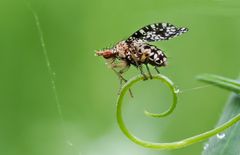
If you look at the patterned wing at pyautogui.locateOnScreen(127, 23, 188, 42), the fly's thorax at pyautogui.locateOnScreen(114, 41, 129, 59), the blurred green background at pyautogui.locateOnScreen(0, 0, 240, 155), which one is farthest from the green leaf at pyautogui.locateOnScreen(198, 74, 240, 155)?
the blurred green background at pyautogui.locateOnScreen(0, 0, 240, 155)

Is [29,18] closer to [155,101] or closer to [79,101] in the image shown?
[79,101]

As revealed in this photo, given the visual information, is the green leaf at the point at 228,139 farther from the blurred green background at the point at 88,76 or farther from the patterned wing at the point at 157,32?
the blurred green background at the point at 88,76

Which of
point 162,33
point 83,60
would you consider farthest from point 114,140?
point 162,33

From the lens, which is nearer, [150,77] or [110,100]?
[150,77]

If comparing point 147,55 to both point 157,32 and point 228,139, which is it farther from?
point 228,139

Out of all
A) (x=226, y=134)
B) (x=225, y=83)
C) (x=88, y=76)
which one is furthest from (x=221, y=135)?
(x=88, y=76)

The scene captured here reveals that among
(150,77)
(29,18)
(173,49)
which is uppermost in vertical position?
(150,77)

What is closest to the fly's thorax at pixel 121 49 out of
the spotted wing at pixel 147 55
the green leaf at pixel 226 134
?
the spotted wing at pixel 147 55
